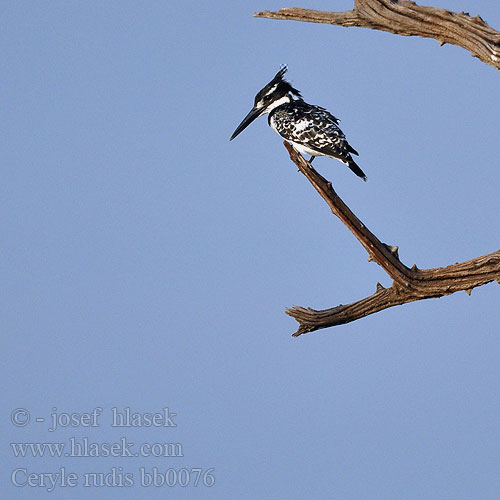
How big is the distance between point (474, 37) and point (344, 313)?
3.32 meters

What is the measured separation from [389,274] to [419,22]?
2.79 metres

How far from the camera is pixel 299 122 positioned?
1202 cm

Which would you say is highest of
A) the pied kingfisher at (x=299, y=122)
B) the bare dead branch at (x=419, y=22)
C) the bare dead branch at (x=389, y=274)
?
the pied kingfisher at (x=299, y=122)

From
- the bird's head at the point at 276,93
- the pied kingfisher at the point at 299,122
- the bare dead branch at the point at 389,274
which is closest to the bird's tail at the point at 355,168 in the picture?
the pied kingfisher at the point at 299,122

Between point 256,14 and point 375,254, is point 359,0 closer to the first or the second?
point 256,14

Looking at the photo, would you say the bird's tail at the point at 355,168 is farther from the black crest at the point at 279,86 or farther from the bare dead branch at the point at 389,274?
the bare dead branch at the point at 389,274

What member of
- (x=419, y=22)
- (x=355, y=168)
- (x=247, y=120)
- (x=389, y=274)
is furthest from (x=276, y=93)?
(x=389, y=274)

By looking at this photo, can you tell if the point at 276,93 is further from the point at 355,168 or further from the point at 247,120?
the point at 355,168

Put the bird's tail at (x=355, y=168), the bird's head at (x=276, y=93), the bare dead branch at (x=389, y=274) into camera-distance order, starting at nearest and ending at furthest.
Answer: the bare dead branch at (x=389, y=274) → the bird's tail at (x=355, y=168) → the bird's head at (x=276, y=93)

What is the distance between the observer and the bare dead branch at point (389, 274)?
852 cm

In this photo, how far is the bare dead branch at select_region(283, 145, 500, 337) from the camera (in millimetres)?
8523

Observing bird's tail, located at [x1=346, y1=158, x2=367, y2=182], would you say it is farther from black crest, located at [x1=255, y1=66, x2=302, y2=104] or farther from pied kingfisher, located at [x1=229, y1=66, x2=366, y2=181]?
black crest, located at [x1=255, y1=66, x2=302, y2=104]

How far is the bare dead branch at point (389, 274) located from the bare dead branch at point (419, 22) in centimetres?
155

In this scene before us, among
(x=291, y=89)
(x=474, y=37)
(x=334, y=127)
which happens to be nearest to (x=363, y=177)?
(x=334, y=127)
